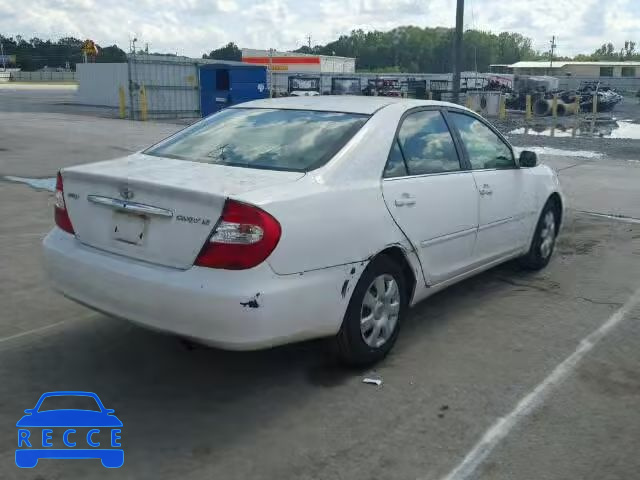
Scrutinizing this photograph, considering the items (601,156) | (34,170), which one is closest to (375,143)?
(34,170)

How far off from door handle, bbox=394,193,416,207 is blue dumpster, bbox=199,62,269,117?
21.2 m

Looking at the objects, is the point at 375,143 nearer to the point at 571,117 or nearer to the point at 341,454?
the point at 341,454

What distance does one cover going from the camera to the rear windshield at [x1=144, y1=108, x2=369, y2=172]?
383cm

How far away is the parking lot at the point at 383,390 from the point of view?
298 centimetres

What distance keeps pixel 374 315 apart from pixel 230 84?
2238 cm

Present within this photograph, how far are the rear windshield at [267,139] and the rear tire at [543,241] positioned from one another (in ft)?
8.16

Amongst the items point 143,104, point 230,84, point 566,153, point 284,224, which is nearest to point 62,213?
point 284,224

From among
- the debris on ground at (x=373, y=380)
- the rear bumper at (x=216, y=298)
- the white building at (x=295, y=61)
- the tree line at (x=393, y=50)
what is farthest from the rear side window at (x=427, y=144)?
the tree line at (x=393, y=50)

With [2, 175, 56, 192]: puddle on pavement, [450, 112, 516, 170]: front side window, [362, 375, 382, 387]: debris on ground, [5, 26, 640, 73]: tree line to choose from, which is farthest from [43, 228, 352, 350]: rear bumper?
[5, 26, 640, 73]: tree line

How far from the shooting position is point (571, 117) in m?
32.0

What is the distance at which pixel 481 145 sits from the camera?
5.11 metres

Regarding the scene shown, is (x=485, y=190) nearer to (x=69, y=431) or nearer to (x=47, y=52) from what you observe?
(x=69, y=431)

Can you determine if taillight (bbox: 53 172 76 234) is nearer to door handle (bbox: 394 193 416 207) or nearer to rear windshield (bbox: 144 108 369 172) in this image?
rear windshield (bbox: 144 108 369 172)

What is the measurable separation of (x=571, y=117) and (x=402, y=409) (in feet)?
103
